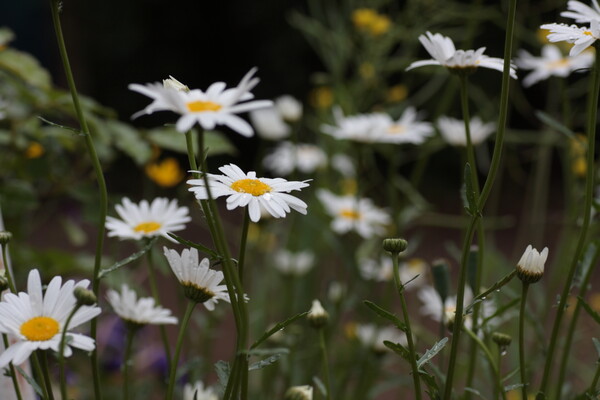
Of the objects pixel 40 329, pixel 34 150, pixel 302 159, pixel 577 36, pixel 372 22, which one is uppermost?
pixel 372 22

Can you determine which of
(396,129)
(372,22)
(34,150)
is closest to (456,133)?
(396,129)

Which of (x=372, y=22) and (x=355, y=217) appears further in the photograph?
(x=372, y=22)

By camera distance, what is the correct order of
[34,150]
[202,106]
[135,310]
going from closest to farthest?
[202,106], [135,310], [34,150]

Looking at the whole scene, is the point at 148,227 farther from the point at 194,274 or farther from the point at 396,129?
the point at 396,129

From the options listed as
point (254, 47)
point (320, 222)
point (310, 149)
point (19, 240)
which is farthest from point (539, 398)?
point (254, 47)

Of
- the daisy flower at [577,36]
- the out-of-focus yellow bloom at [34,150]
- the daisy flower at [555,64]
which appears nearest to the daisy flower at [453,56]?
the daisy flower at [577,36]

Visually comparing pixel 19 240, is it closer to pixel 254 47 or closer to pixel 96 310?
pixel 96 310

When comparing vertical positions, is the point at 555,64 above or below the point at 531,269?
above
